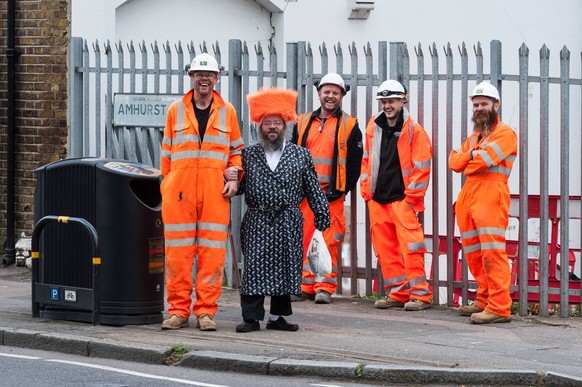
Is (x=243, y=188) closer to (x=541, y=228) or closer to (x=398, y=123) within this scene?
(x=398, y=123)

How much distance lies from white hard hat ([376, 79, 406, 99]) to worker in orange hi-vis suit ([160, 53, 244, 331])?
1810 mm

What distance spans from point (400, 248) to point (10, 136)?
198 inches

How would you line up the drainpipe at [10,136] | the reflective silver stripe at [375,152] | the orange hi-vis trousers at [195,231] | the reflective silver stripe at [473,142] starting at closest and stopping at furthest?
the orange hi-vis trousers at [195,231], the reflective silver stripe at [473,142], the reflective silver stripe at [375,152], the drainpipe at [10,136]

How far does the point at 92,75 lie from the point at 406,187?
3953mm

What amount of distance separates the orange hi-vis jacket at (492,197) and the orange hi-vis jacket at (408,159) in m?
0.51

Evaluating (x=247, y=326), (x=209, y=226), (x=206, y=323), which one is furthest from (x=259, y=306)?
(x=209, y=226)

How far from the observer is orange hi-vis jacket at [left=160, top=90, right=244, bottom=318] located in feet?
34.9

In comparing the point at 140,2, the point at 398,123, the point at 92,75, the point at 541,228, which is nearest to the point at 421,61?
the point at 398,123

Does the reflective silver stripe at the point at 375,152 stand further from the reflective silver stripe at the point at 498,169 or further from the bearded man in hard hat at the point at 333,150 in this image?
the reflective silver stripe at the point at 498,169

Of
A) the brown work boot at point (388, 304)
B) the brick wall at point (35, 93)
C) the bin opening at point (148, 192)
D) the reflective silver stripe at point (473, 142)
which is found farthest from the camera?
the brick wall at point (35, 93)

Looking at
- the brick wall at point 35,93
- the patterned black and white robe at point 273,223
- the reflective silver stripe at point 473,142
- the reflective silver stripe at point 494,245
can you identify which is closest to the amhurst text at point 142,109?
the brick wall at point 35,93

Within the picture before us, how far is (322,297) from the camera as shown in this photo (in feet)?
41.2

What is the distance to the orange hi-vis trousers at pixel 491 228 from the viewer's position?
1139cm

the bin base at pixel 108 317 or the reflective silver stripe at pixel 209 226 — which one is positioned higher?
the reflective silver stripe at pixel 209 226
